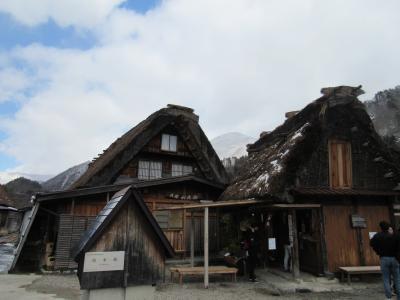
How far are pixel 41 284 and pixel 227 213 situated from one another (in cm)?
895

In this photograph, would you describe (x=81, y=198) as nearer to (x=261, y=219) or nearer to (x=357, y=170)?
(x=261, y=219)

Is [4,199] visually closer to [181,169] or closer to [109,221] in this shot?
[181,169]

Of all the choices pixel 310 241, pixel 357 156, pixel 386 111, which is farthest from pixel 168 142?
pixel 386 111

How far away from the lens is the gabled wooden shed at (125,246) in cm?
461

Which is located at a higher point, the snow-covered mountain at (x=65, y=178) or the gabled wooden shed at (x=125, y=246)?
the snow-covered mountain at (x=65, y=178)

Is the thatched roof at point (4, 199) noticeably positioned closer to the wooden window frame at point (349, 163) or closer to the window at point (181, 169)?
the window at point (181, 169)

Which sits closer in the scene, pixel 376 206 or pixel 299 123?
pixel 376 206

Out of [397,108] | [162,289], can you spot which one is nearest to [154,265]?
[162,289]

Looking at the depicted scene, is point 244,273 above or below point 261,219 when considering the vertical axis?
below

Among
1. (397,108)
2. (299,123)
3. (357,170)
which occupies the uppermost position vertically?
(397,108)

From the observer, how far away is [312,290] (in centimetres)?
931

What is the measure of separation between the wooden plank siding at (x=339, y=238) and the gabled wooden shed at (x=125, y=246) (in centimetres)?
732

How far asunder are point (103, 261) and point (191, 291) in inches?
194

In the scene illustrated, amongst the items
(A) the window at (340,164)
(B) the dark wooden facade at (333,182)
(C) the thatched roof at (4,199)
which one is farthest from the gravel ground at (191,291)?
(C) the thatched roof at (4,199)
